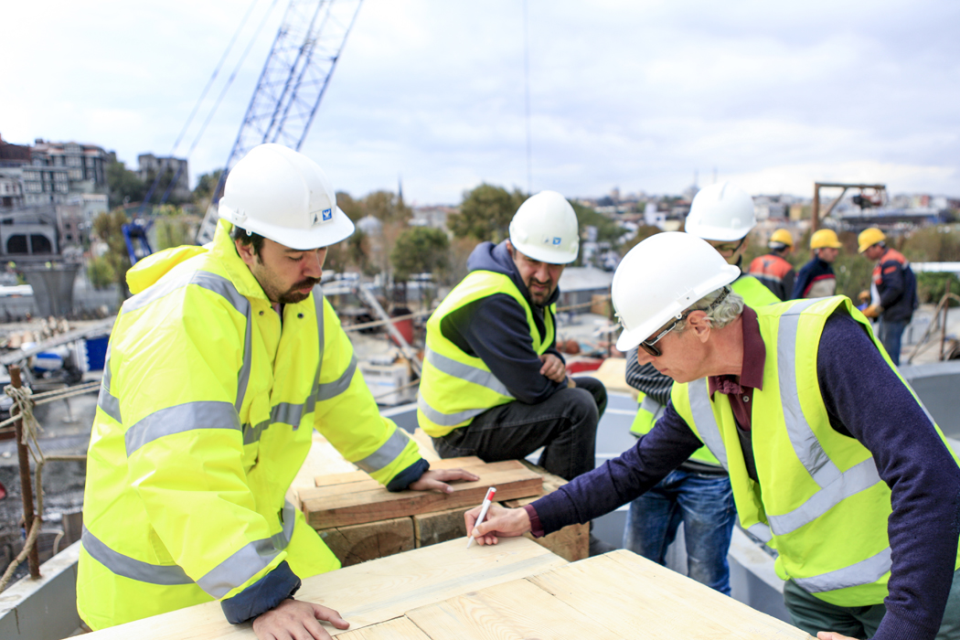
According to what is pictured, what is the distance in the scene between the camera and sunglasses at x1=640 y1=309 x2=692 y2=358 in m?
1.75

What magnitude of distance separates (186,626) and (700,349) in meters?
1.61

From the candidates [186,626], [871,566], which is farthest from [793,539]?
[186,626]

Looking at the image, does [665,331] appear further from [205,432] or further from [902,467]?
[205,432]

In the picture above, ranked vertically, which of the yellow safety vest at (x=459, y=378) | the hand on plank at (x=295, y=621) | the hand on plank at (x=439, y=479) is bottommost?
the hand on plank at (x=439, y=479)

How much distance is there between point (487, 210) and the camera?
44.4 metres

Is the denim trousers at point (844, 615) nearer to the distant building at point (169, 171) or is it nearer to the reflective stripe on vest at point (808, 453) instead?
the reflective stripe on vest at point (808, 453)

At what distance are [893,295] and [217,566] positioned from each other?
360 inches

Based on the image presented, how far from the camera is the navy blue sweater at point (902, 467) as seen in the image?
1.34m

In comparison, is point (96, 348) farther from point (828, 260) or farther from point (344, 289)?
point (828, 260)

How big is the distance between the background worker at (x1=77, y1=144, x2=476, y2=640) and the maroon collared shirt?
1277 millimetres

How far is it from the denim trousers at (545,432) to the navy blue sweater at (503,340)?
0.08 meters

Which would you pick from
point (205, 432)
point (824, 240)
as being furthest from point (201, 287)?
point (824, 240)

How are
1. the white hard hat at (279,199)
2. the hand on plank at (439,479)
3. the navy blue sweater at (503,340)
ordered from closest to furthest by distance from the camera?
the white hard hat at (279,199) → the hand on plank at (439,479) → the navy blue sweater at (503,340)

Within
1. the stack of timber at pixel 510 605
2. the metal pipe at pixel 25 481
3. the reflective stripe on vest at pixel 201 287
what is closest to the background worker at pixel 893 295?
the stack of timber at pixel 510 605
